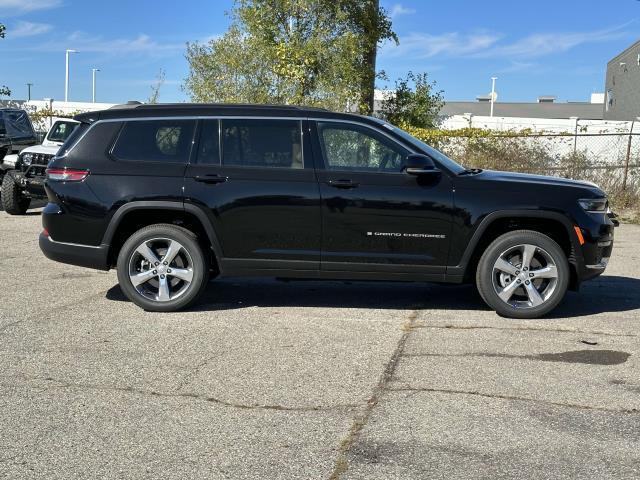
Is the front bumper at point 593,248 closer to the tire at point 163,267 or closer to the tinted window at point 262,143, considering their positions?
the tinted window at point 262,143

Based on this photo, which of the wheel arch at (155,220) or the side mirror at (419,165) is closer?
the side mirror at (419,165)

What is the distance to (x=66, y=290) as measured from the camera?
809 centimetres

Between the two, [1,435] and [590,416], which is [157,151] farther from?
[590,416]

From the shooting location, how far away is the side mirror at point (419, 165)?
6730 mm

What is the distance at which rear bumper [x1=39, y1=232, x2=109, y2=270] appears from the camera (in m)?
7.07

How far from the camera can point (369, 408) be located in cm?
470

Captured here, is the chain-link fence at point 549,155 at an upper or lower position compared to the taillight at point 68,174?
upper

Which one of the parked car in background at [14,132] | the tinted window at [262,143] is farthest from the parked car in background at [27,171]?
the tinted window at [262,143]


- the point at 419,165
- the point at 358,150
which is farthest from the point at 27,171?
the point at 419,165

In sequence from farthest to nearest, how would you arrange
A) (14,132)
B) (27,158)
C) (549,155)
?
(549,155) < (14,132) < (27,158)

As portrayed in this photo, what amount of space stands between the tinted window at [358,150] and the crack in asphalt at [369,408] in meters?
1.45

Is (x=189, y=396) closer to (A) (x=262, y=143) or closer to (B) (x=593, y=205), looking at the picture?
(A) (x=262, y=143)

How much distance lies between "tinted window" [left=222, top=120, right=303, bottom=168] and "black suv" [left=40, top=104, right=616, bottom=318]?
0.01m

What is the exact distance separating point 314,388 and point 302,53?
1330 centimetres
